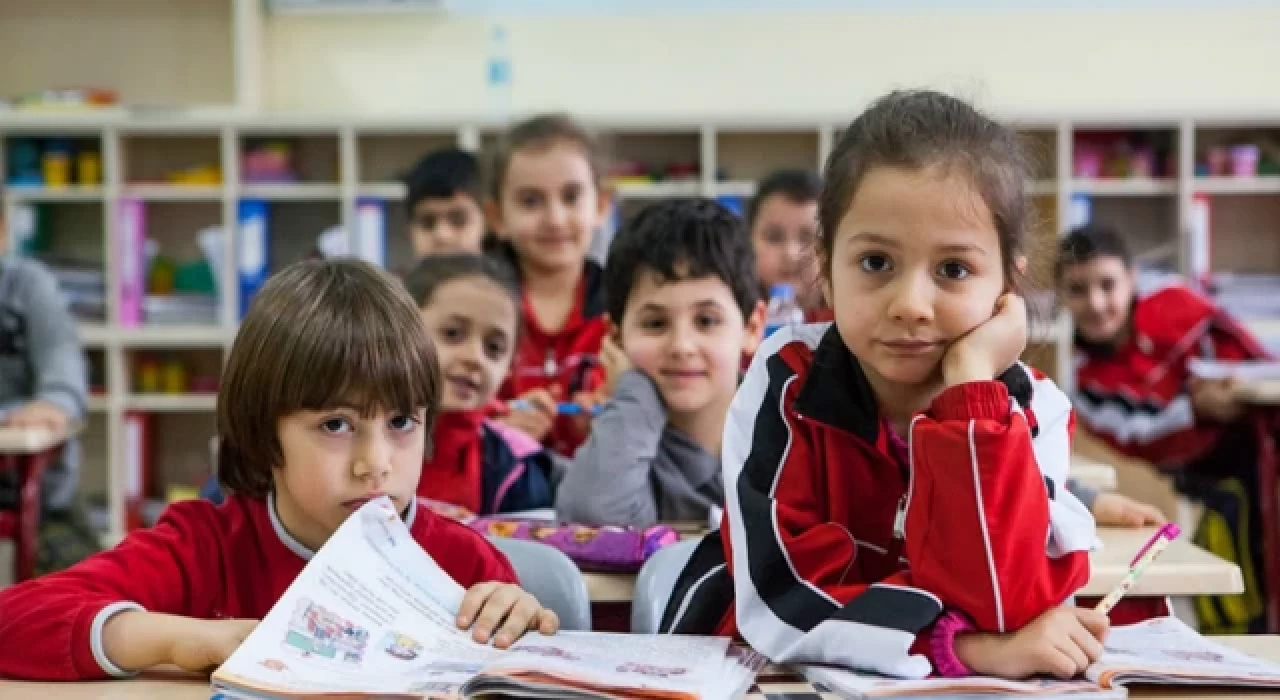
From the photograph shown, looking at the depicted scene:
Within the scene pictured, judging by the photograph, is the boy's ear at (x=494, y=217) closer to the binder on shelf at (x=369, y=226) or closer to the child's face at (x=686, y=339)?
the child's face at (x=686, y=339)

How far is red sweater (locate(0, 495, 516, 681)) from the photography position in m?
1.11

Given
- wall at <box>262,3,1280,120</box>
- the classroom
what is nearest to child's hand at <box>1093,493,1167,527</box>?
the classroom

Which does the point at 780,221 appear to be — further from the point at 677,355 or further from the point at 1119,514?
the point at 1119,514

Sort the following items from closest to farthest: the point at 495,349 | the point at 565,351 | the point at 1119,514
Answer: the point at 1119,514 → the point at 495,349 → the point at 565,351

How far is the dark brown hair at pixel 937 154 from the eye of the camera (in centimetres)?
120

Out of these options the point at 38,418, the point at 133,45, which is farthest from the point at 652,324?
the point at 133,45

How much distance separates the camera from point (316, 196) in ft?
16.8

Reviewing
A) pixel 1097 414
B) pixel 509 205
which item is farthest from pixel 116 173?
pixel 1097 414

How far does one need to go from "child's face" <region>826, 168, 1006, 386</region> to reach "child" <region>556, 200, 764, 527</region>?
822mm

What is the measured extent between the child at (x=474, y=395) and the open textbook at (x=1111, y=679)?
1.08 metres

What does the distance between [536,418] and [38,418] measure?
149cm

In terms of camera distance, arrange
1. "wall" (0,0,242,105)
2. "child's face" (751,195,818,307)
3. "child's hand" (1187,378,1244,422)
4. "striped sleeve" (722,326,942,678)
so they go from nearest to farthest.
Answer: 1. "striped sleeve" (722,326,942,678)
2. "child's face" (751,195,818,307)
3. "child's hand" (1187,378,1244,422)
4. "wall" (0,0,242,105)

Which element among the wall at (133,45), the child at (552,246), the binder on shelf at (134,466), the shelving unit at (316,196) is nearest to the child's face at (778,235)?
the child at (552,246)

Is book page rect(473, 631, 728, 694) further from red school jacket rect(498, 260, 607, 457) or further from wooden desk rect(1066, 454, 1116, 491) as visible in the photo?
red school jacket rect(498, 260, 607, 457)
